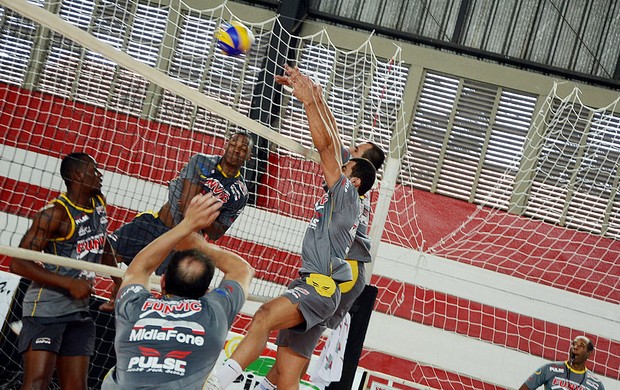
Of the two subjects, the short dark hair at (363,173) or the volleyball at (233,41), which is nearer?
the short dark hair at (363,173)

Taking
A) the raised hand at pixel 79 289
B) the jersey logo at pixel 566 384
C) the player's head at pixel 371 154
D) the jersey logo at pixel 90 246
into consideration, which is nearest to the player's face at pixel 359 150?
the player's head at pixel 371 154

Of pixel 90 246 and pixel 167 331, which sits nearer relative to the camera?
pixel 167 331

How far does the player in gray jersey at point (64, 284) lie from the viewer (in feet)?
15.8

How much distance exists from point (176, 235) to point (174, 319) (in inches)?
15.6

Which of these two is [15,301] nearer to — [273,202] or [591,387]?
[273,202]

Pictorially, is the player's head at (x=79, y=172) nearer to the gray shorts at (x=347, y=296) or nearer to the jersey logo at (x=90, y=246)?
the jersey logo at (x=90, y=246)

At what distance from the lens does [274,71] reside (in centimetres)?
1222

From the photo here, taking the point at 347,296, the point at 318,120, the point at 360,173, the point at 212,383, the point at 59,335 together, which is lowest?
the point at 59,335

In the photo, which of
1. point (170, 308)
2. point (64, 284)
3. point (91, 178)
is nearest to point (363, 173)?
point (91, 178)

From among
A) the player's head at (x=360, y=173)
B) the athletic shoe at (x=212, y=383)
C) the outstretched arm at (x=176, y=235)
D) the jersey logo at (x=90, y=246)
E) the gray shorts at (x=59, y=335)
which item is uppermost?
the player's head at (x=360, y=173)

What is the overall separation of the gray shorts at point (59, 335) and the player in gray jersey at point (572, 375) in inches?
241

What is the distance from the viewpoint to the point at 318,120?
4559 millimetres

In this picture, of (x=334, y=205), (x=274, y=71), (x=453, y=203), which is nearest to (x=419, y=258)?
(x=453, y=203)

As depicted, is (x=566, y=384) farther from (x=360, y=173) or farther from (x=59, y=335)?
(x=59, y=335)
